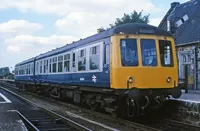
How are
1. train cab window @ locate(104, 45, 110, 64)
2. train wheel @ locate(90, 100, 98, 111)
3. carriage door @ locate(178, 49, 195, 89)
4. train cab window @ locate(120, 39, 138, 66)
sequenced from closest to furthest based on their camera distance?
train cab window @ locate(120, 39, 138, 66)
train cab window @ locate(104, 45, 110, 64)
train wheel @ locate(90, 100, 98, 111)
carriage door @ locate(178, 49, 195, 89)

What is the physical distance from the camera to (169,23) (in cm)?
2733

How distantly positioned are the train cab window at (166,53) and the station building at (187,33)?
10.2m

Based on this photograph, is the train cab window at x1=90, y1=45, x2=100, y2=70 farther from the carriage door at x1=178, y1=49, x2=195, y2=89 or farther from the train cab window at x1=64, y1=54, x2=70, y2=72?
the carriage door at x1=178, y1=49, x2=195, y2=89

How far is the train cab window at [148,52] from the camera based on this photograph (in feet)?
38.6

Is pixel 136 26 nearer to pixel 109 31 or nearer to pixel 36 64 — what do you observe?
pixel 109 31

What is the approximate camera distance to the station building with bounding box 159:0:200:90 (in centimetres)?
2270

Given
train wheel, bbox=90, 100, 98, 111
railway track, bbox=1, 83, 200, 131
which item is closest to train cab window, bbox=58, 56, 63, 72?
train wheel, bbox=90, 100, 98, 111

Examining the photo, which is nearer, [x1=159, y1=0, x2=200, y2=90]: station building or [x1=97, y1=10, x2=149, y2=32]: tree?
[x1=159, y1=0, x2=200, y2=90]: station building

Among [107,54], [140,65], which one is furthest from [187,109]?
[107,54]

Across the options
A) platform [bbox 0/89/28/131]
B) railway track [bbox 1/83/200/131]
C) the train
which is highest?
the train

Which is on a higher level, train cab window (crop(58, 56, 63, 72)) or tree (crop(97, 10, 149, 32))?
tree (crop(97, 10, 149, 32))

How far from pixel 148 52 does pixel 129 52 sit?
0.67 meters

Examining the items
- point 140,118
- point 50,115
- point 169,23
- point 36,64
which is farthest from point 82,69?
point 169,23

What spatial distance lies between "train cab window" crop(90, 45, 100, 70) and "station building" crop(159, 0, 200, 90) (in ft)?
33.7
